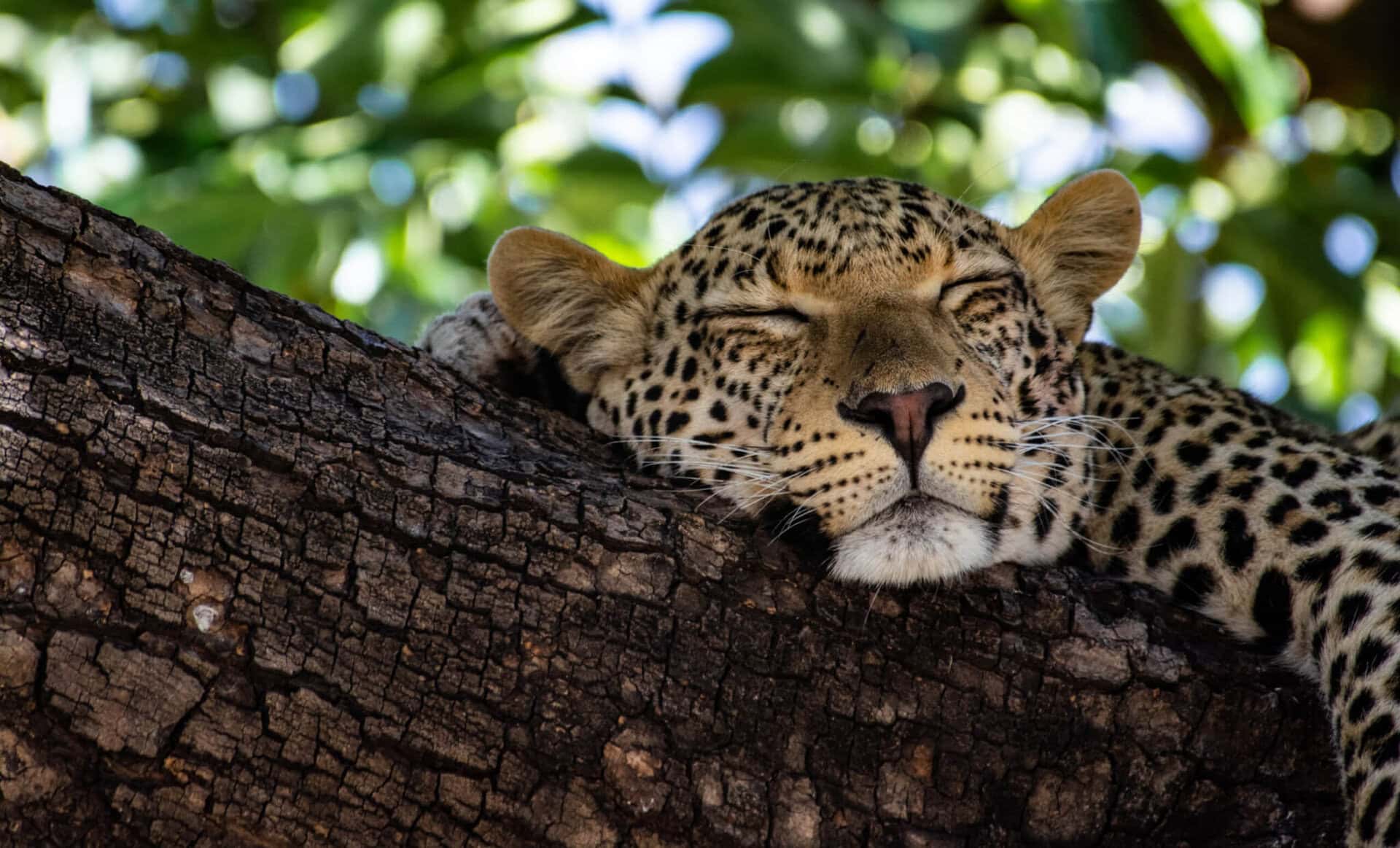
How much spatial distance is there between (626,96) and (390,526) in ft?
17.3

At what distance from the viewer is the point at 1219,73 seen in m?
7.37

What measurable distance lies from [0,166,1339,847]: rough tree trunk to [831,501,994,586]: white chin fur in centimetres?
7

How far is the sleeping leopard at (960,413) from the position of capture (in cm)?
414

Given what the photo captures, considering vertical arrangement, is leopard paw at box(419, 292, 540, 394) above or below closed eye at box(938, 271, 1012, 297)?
below

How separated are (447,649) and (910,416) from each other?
1.47 m

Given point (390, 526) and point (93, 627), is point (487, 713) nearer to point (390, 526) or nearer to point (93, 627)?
point (390, 526)

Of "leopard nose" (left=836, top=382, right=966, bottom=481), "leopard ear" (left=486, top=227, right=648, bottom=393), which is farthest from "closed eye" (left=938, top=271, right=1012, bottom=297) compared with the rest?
"leopard ear" (left=486, top=227, right=648, bottom=393)

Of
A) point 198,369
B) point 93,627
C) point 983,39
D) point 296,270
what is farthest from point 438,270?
point 93,627

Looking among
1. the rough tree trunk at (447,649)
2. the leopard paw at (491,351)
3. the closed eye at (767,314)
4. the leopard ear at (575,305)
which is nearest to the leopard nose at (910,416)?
the rough tree trunk at (447,649)

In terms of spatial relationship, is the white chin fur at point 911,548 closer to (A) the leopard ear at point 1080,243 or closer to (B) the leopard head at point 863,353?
(B) the leopard head at point 863,353

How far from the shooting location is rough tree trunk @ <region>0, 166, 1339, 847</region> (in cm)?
334

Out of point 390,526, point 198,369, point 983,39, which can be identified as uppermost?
point 983,39

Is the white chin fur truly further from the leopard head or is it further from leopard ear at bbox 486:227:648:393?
leopard ear at bbox 486:227:648:393

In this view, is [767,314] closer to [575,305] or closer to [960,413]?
[575,305]
